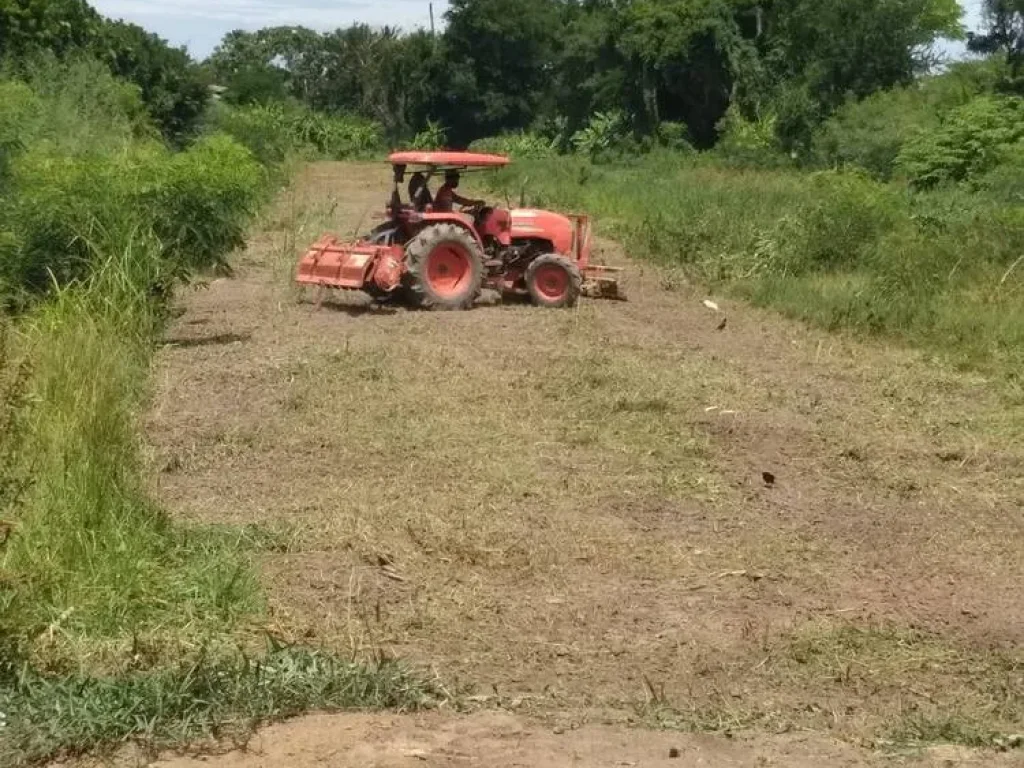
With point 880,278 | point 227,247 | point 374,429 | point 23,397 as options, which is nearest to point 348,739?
point 23,397

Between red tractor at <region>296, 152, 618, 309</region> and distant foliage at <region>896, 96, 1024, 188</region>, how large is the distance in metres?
7.86

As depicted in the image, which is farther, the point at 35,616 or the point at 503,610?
the point at 503,610

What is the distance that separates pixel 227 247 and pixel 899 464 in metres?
6.26

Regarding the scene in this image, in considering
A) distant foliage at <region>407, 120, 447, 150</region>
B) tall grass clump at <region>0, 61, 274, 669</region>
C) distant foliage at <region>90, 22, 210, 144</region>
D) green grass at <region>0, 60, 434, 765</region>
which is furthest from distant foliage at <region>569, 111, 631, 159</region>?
green grass at <region>0, 60, 434, 765</region>

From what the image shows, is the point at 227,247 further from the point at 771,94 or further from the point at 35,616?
the point at 771,94

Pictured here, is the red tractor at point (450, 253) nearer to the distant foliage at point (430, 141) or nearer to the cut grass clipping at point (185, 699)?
the cut grass clipping at point (185, 699)

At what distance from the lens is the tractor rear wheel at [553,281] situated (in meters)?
13.5

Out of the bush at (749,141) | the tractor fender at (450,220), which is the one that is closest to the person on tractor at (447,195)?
the tractor fender at (450,220)

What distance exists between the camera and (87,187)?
10883 mm

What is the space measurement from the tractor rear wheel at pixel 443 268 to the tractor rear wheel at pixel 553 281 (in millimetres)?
649

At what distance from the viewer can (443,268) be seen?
12984 mm

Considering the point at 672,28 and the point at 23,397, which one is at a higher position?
the point at 672,28

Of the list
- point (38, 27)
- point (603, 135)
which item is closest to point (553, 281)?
point (38, 27)

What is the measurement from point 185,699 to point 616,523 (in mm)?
3310
